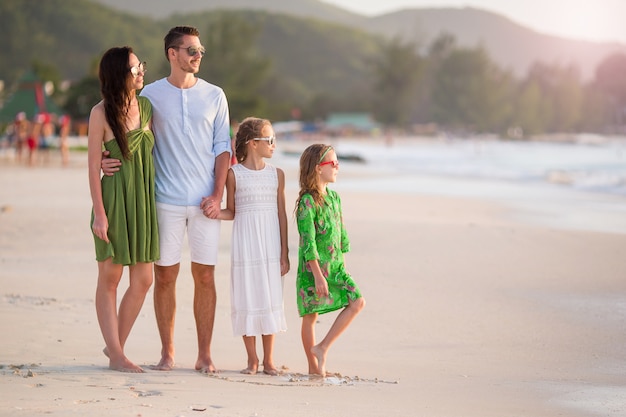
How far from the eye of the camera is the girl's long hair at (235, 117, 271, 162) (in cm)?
534

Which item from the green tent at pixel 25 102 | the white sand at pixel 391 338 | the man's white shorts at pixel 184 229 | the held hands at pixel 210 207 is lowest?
the white sand at pixel 391 338

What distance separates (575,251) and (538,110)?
162331 mm

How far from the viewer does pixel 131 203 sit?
5.03m

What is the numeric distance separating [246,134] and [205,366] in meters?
1.32

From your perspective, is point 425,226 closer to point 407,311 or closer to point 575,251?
point 575,251

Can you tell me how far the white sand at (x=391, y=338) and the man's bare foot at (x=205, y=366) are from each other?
0.07m

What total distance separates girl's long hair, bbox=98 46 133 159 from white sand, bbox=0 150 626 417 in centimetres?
127

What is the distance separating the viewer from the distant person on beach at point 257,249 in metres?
5.27

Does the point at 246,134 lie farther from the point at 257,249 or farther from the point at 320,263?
the point at 320,263

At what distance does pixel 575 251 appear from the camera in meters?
11.1

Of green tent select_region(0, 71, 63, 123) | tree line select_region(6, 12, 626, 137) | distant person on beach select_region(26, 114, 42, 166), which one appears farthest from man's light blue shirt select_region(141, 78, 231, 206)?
tree line select_region(6, 12, 626, 137)

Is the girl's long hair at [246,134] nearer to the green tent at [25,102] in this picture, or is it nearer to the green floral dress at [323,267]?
the green floral dress at [323,267]

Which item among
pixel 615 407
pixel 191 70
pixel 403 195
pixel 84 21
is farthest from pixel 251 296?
pixel 84 21

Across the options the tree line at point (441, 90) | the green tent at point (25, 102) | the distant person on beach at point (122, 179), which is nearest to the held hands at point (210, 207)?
the distant person on beach at point (122, 179)
